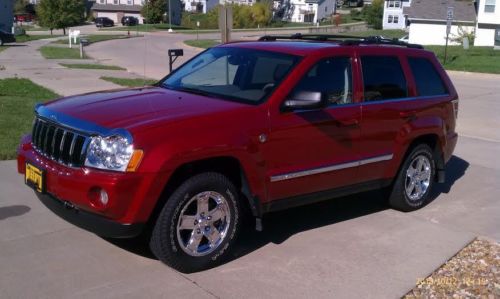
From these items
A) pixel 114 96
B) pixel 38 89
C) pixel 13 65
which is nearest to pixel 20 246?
pixel 114 96

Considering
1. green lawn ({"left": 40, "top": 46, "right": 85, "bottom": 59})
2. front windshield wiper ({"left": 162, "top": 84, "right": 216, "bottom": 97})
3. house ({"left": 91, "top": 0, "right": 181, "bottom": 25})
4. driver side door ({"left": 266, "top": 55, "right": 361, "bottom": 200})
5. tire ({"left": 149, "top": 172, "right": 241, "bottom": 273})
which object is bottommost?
green lawn ({"left": 40, "top": 46, "right": 85, "bottom": 59})

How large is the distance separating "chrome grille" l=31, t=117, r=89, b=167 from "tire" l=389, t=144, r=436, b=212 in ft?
11.0

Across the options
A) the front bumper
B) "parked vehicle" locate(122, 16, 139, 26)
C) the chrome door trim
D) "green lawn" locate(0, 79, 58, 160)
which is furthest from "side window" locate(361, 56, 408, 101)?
"parked vehicle" locate(122, 16, 139, 26)

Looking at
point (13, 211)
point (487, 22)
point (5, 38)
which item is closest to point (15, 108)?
point (13, 211)

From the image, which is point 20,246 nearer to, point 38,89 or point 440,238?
point 440,238

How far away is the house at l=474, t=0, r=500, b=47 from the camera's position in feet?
158

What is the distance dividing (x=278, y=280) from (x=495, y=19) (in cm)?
4954

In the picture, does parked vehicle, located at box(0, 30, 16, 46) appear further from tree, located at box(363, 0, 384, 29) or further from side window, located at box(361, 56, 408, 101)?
tree, located at box(363, 0, 384, 29)

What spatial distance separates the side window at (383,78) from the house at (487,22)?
150 feet

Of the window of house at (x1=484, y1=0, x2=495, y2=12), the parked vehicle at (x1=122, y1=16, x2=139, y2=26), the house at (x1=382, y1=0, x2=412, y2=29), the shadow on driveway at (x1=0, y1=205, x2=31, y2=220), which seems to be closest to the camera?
the shadow on driveway at (x1=0, y1=205, x2=31, y2=220)

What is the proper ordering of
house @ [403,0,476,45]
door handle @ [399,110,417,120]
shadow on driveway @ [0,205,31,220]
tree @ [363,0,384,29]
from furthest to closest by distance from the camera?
tree @ [363,0,384,29] < house @ [403,0,476,45] < door handle @ [399,110,417,120] < shadow on driveway @ [0,205,31,220]

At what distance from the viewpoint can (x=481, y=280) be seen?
15.3 feet

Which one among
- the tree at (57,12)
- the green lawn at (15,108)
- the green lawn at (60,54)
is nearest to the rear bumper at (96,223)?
the green lawn at (15,108)

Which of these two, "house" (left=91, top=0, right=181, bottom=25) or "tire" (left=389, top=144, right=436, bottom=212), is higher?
"house" (left=91, top=0, right=181, bottom=25)
